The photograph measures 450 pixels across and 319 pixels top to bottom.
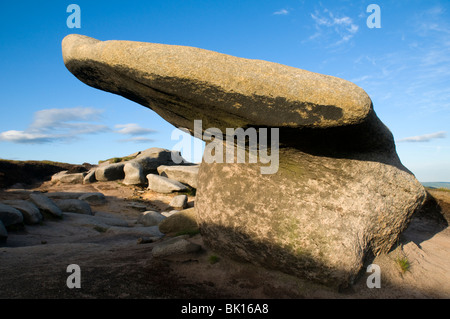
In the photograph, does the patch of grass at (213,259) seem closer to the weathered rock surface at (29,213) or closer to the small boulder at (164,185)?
the weathered rock surface at (29,213)

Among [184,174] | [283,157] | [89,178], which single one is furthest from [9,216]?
[89,178]

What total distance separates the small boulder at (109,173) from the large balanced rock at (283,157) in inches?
566

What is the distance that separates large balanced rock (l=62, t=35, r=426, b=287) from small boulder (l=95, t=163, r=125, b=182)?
14.4m

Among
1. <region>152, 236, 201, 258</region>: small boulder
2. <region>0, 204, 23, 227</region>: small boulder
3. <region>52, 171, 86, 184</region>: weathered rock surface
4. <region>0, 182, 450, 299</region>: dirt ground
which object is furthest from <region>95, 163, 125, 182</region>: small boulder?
<region>152, 236, 201, 258</region>: small boulder

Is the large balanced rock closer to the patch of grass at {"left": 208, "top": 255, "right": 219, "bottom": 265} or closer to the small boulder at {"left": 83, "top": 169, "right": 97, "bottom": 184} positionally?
the patch of grass at {"left": 208, "top": 255, "right": 219, "bottom": 265}

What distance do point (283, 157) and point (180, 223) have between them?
2979 mm

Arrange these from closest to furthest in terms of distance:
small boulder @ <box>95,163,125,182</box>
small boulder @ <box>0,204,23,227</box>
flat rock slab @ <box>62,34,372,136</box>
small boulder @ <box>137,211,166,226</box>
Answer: flat rock slab @ <box>62,34,372,136</box>, small boulder @ <box>0,204,23,227</box>, small boulder @ <box>137,211,166,226</box>, small boulder @ <box>95,163,125,182</box>

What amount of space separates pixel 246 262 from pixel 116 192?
43.7ft

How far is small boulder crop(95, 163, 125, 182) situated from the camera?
17.3 m

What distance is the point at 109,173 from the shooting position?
57.1 ft

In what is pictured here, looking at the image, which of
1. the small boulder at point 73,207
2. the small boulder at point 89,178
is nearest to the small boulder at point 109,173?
the small boulder at point 89,178

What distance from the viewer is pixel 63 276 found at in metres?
3.46

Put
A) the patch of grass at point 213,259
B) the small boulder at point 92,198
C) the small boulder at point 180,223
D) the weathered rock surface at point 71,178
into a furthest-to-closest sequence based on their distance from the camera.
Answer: the weathered rock surface at point 71,178 < the small boulder at point 92,198 < the small boulder at point 180,223 < the patch of grass at point 213,259

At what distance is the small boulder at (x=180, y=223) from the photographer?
5805 millimetres
